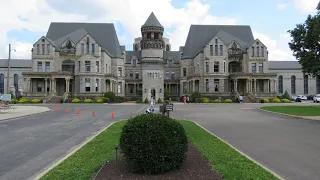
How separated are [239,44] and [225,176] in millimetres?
63904

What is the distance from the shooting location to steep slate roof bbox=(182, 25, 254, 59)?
2790 inches

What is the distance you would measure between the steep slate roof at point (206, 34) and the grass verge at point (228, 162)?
202ft

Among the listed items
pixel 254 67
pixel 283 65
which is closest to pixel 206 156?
pixel 254 67

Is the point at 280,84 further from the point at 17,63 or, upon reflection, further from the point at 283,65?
the point at 17,63

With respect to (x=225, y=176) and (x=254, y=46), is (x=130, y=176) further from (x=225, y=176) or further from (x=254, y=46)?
(x=254, y=46)

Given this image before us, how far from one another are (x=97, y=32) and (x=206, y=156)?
221 ft

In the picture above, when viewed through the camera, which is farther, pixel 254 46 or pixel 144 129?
pixel 254 46

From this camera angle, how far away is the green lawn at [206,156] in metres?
6.46

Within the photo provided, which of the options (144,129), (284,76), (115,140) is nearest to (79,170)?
(144,129)

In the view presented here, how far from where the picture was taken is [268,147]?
10.4 meters

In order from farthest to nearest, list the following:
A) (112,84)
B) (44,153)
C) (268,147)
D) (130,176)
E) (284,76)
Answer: (284,76) → (112,84) → (268,147) → (44,153) → (130,176)

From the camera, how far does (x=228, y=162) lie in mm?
7574

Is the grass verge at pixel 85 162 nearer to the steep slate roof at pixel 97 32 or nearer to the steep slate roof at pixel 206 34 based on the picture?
the steep slate roof at pixel 97 32

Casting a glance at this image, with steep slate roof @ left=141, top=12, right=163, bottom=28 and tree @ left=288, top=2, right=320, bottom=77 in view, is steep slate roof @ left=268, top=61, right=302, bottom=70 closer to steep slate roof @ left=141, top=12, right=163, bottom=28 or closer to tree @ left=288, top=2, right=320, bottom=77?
steep slate roof @ left=141, top=12, right=163, bottom=28
